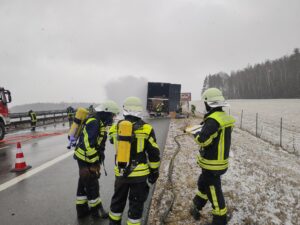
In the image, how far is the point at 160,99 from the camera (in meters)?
28.7

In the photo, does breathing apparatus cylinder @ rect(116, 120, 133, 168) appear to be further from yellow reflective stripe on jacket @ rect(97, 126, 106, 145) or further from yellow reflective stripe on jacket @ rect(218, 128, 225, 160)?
yellow reflective stripe on jacket @ rect(218, 128, 225, 160)

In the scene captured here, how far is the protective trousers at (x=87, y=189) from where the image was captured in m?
4.06

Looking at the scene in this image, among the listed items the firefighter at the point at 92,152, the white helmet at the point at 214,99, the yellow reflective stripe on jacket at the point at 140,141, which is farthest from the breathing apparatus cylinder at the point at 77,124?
the white helmet at the point at 214,99

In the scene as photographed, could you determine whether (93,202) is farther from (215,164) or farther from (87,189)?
(215,164)

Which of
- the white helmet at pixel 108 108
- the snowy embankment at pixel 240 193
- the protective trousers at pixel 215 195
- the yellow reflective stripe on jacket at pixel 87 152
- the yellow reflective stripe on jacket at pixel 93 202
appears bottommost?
the snowy embankment at pixel 240 193

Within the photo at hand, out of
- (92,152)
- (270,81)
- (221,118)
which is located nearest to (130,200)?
(92,152)

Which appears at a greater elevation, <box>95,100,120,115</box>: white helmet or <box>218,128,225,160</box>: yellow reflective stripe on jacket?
<box>95,100,120,115</box>: white helmet

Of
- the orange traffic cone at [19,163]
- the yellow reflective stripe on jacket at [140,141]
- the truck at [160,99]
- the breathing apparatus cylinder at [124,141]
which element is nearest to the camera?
the breathing apparatus cylinder at [124,141]

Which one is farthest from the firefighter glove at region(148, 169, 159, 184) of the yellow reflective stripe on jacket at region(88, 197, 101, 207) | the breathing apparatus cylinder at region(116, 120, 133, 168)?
the yellow reflective stripe on jacket at region(88, 197, 101, 207)

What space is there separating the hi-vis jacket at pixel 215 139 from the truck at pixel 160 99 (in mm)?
24696

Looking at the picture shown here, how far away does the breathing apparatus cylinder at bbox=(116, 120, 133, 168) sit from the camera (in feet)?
10.1

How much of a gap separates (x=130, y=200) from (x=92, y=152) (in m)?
1.04

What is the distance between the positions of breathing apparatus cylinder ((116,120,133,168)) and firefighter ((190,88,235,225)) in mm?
1174

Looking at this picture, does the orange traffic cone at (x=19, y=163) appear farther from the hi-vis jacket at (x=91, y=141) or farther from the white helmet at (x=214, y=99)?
the white helmet at (x=214, y=99)
